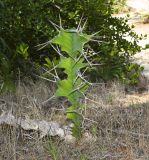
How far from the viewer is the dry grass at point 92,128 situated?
3527mm

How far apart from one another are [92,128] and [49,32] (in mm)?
1291

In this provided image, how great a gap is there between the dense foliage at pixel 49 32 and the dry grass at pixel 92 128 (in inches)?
12.0

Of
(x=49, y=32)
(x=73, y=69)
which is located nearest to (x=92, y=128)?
(x=73, y=69)

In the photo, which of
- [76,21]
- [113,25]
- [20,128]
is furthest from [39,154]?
[113,25]

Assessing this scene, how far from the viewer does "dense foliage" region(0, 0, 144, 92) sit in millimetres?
4582

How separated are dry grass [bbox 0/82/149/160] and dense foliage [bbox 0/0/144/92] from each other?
12.0 inches

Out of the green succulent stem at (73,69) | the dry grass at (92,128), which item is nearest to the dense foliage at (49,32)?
the dry grass at (92,128)

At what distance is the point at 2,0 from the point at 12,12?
0.16 meters

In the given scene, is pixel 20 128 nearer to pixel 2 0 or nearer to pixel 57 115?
pixel 57 115

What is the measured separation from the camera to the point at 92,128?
12.6ft

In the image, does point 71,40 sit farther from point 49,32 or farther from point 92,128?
point 49,32

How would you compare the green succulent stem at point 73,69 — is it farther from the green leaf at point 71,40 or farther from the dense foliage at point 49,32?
the dense foliage at point 49,32

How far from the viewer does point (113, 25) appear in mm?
5266

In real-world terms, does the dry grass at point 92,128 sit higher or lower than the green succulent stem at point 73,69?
lower
